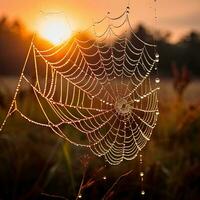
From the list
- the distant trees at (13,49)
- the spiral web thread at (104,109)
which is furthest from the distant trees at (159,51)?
the spiral web thread at (104,109)

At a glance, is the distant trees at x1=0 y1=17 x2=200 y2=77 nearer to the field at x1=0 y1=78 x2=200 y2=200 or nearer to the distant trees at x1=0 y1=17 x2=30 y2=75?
the distant trees at x1=0 y1=17 x2=30 y2=75

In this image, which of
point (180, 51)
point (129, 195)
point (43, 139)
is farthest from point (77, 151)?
point (180, 51)

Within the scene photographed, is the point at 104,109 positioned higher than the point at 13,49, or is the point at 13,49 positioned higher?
the point at 13,49

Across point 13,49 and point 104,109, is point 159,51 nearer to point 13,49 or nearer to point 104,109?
point 13,49

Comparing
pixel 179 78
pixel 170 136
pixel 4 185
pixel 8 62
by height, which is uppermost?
pixel 8 62

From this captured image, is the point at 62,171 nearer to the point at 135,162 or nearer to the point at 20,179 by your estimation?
the point at 20,179

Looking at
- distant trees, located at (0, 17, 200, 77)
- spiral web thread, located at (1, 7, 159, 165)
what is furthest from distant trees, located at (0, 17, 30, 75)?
spiral web thread, located at (1, 7, 159, 165)

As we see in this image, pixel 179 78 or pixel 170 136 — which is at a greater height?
pixel 179 78

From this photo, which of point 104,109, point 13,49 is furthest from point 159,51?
point 104,109

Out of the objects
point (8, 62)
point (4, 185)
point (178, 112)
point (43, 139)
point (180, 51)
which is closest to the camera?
point (4, 185)

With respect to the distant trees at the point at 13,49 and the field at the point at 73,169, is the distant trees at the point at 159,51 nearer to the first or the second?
the distant trees at the point at 13,49

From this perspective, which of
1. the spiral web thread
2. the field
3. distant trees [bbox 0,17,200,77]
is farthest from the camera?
distant trees [bbox 0,17,200,77]
